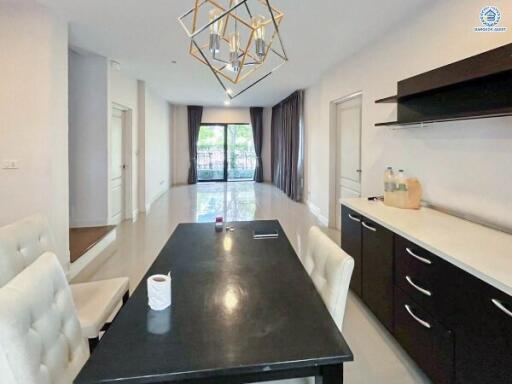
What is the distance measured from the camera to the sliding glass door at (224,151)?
1159 cm

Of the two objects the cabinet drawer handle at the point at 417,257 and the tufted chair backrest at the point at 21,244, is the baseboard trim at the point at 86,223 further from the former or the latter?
the cabinet drawer handle at the point at 417,257

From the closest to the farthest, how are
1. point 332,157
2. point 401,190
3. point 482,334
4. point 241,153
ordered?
point 482,334 < point 401,190 < point 332,157 < point 241,153

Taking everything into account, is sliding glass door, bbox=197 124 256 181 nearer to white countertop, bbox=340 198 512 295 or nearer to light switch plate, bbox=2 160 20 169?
light switch plate, bbox=2 160 20 169

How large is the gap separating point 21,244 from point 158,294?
107cm

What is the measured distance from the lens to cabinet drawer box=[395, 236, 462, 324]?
1.69m

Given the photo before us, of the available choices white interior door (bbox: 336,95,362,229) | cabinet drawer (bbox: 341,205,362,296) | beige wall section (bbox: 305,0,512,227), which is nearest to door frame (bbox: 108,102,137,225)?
white interior door (bbox: 336,95,362,229)

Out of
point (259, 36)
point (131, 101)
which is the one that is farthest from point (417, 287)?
point (131, 101)

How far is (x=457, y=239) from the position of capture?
194 centimetres

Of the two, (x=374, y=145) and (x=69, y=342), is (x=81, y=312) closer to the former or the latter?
(x=69, y=342)

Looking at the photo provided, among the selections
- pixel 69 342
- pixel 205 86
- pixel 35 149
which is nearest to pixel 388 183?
pixel 69 342

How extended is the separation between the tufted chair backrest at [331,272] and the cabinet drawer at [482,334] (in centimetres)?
60

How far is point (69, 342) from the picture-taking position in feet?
4.33

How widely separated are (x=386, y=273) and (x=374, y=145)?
1954mm

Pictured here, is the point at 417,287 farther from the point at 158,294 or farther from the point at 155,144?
the point at 155,144
